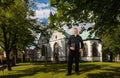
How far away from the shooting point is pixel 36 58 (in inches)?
3634

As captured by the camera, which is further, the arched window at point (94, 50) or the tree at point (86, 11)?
the arched window at point (94, 50)

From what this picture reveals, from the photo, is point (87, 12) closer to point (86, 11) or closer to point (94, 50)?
point (86, 11)

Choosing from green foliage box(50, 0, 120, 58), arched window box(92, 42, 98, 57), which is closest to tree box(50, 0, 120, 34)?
green foliage box(50, 0, 120, 58)

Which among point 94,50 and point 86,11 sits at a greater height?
point 86,11

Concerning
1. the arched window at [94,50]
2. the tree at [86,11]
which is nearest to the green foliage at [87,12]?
the tree at [86,11]

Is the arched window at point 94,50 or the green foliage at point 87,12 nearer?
the green foliage at point 87,12

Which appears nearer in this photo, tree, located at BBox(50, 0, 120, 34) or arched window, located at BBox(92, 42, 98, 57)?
tree, located at BBox(50, 0, 120, 34)

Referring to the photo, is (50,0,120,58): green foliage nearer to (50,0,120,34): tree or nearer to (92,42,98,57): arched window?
(50,0,120,34): tree

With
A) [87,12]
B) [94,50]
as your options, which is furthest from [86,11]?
[94,50]

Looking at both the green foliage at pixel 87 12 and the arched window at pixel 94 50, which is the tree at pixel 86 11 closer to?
the green foliage at pixel 87 12

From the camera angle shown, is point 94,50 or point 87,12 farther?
point 94,50

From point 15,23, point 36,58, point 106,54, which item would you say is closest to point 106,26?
point 15,23

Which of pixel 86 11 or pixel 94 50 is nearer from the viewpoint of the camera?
pixel 86 11

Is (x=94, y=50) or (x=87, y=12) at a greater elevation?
(x=87, y=12)
